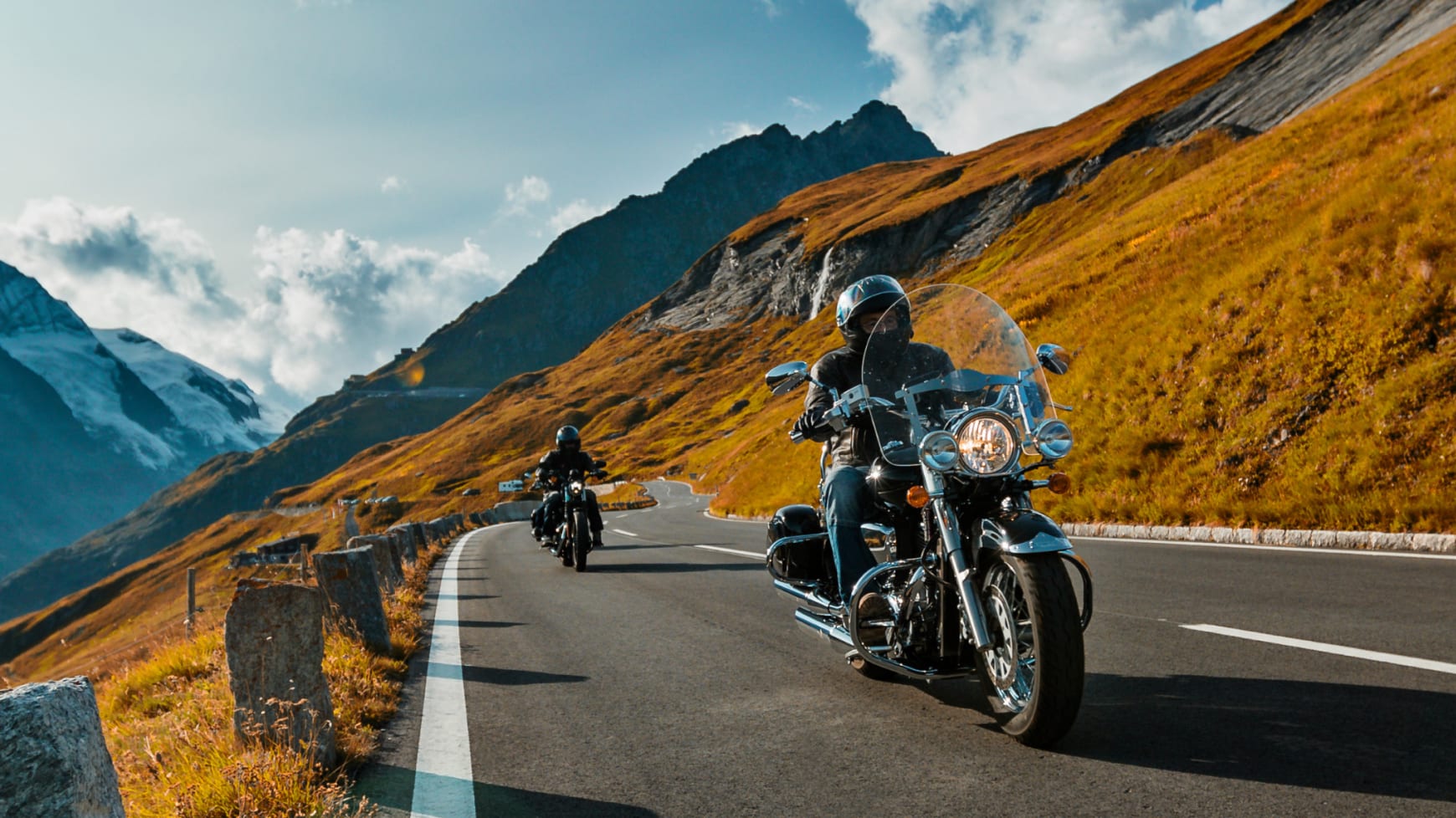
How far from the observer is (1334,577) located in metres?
7.01

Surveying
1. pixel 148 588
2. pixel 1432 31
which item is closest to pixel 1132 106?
pixel 1432 31

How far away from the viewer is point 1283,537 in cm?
952

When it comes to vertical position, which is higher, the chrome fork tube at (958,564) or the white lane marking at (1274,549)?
the chrome fork tube at (958,564)

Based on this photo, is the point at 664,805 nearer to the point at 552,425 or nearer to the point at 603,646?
the point at 603,646

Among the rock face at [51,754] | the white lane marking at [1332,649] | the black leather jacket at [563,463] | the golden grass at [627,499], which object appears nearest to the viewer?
the rock face at [51,754]

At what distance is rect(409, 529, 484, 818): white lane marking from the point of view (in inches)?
144

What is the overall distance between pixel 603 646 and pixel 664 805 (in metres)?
3.64

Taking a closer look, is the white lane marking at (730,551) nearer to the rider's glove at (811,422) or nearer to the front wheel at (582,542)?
the front wheel at (582,542)

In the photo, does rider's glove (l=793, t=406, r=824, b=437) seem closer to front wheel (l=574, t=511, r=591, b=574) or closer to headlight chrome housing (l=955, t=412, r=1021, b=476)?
headlight chrome housing (l=955, t=412, r=1021, b=476)

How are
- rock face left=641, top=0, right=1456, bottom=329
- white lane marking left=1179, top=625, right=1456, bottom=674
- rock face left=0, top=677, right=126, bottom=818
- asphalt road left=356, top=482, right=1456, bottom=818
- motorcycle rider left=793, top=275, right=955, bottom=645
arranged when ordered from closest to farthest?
rock face left=0, top=677, right=126, bottom=818 → asphalt road left=356, top=482, right=1456, bottom=818 → white lane marking left=1179, top=625, right=1456, bottom=674 → motorcycle rider left=793, top=275, right=955, bottom=645 → rock face left=641, top=0, right=1456, bottom=329

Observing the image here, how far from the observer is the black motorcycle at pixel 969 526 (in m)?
3.50

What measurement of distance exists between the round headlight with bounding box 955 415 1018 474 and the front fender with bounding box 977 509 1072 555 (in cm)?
23

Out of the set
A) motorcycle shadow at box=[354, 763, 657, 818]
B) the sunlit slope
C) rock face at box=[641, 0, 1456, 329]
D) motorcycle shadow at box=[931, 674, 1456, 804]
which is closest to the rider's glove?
motorcycle shadow at box=[931, 674, 1456, 804]

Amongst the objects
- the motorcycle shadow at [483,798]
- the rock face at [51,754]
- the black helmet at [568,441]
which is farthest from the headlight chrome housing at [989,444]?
the black helmet at [568,441]
